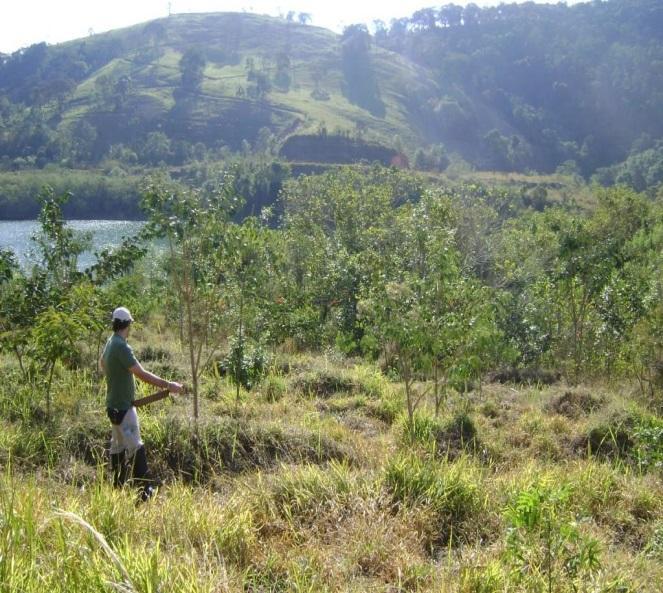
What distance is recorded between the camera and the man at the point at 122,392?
5328 millimetres

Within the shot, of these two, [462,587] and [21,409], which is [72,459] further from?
[462,587]

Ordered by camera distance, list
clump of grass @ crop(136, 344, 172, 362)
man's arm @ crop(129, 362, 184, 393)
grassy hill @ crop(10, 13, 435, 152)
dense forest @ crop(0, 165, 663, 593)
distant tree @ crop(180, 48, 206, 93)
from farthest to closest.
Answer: distant tree @ crop(180, 48, 206, 93) < grassy hill @ crop(10, 13, 435, 152) < clump of grass @ crop(136, 344, 172, 362) < man's arm @ crop(129, 362, 184, 393) < dense forest @ crop(0, 165, 663, 593)

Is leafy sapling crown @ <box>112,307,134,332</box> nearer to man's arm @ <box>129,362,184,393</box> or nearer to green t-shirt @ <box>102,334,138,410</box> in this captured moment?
green t-shirt @ <box>102,334,138,410</box>

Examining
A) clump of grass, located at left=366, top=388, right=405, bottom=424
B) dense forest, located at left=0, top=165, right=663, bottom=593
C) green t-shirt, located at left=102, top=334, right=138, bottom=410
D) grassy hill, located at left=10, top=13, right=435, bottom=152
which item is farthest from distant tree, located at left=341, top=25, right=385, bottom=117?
green t-shirt, located at left=102, top=334, right=138, bottom=410

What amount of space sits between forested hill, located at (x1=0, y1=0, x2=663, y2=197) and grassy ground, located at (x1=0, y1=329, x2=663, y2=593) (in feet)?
271

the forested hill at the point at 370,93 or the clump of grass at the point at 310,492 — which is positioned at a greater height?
the forested hill at the point at 370,93

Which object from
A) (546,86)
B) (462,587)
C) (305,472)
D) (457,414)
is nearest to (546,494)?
(462,587)

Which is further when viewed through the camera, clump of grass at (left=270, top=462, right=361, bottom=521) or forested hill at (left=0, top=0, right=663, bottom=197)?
forested hill at (left=0, top=0, right=663, bottom=197)

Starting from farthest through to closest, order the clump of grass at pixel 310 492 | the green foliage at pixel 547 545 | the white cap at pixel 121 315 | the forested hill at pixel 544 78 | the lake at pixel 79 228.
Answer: the forested hill at pixel 544 78
the lake at pixel 79 228
the white cap at pixel 121 315
the clump of grass at pixel 310 492
the green foliage at pixel 547 545

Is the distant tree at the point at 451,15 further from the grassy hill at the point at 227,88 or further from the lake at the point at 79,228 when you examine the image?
the lake at the point at 79,228

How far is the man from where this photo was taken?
5.33m

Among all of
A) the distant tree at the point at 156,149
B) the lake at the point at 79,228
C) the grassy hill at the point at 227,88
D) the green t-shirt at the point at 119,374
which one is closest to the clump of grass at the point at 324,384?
the green t-shirt at the point at 119,374

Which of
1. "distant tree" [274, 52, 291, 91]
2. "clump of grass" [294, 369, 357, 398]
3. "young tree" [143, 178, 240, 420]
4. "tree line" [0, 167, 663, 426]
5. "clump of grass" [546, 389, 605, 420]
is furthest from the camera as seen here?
"distant tree" [274, 52, 291, 91]

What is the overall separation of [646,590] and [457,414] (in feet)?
16.6
